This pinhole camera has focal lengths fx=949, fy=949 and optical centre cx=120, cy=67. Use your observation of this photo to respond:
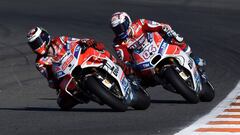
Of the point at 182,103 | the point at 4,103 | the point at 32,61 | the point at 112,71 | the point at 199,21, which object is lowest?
the point at 199,21

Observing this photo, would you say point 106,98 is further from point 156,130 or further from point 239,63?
point 239,63

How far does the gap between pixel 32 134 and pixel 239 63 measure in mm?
10049

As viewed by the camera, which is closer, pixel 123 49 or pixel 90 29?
pixel 123 49

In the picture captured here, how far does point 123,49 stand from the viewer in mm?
14164

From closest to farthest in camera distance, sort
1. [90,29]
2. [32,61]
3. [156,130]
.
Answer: [156,130], [32,61], [90,29]

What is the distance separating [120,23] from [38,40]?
1303 millimetres

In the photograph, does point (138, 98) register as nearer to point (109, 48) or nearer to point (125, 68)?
point (125, 68)

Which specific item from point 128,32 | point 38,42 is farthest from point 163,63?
point 38,42

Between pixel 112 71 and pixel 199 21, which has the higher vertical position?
pixel 112 71

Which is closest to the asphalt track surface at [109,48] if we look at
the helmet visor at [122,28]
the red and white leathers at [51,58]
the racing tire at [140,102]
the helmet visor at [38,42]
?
the racing tire at [140,102]

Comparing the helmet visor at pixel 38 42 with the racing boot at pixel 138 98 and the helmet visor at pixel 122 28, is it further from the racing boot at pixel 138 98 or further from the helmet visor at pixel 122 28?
the racing boot at pixel 138 98

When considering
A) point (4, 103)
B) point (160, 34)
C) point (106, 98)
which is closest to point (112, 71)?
point (106, 98)

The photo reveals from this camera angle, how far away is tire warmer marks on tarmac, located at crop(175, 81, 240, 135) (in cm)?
1098

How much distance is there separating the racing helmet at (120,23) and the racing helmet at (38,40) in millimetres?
1101
